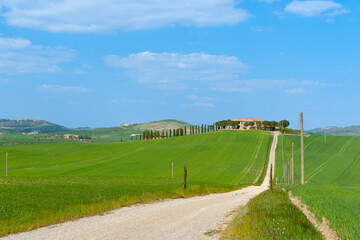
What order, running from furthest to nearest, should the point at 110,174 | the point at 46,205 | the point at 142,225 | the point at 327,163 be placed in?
the point at 327,163 < the point at 110,174 < the point at 46,205 < the point at 142,225

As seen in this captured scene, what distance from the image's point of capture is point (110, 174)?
8894cm

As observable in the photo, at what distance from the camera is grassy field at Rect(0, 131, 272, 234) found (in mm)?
21594

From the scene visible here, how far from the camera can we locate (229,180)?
82.6m

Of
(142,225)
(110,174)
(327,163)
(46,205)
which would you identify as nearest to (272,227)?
(142,225)

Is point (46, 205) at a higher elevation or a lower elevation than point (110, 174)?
higher

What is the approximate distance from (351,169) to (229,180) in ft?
118

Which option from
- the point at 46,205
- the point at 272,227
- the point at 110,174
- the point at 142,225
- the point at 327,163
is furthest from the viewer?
the point at 327,163

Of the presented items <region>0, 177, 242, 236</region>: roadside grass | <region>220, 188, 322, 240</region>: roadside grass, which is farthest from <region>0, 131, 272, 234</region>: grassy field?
<region>220, 188, 322, 240</region>: roadside grass

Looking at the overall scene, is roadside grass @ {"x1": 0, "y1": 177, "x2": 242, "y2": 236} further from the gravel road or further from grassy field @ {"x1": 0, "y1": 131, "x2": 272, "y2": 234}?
the gravel road

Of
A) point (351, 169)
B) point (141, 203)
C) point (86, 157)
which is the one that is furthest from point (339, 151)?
point (141, 203)

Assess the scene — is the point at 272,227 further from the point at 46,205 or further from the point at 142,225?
the point at 46,205

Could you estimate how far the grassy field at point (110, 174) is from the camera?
70.8 ft

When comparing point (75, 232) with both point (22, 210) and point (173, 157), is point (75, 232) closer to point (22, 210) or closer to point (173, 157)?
point (22, 210)

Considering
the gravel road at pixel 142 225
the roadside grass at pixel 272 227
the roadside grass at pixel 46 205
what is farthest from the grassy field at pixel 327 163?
the roadside grass at pixel 46 205
